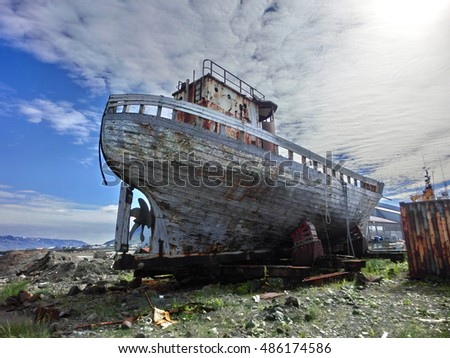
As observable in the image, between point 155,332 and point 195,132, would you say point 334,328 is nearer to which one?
point 155,332

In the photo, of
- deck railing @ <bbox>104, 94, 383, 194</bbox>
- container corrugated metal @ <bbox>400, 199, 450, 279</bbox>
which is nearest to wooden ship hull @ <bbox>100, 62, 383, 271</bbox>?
deck railing @ <bbox>104, 94, 383, 194</bbox>

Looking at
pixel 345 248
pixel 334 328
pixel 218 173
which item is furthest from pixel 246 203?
pixel 345 248

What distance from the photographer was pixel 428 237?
23.8 feet

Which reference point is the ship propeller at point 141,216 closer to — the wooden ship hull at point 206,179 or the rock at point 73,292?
the wooden ship hull at point 206,179

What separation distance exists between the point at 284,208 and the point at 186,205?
3.12m

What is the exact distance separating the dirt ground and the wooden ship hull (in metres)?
1.24

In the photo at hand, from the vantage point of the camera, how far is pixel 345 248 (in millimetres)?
12992

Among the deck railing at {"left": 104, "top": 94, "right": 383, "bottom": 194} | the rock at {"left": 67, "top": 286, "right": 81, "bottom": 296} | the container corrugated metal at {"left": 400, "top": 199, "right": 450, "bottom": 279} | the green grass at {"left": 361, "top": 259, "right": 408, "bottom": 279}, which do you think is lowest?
the rock at {"left": 67, "top": 286, "right": 81, "bottom": 296}

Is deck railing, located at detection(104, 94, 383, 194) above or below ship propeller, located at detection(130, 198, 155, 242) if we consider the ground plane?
above

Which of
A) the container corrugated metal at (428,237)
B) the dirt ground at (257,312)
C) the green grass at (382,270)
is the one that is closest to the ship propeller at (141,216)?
the dirt ground at (257,312)

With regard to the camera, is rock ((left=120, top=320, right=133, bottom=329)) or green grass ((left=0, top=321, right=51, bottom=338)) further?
rock ((left=120, top=320, right=133, bottom=329))

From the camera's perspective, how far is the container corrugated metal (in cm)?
698

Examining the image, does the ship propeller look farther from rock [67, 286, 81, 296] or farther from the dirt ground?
rock [67, 286, 81, 296]

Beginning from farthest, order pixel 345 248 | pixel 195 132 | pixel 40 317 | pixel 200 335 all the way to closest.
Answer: pixel 345 248, pixel 195 132, pixel 40 317, pixel 200 335
